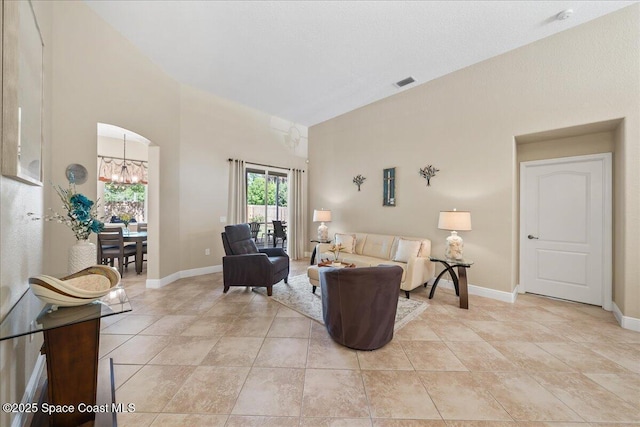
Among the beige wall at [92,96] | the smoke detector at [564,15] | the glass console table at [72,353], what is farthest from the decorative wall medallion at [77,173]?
the smoke detector at [564,15]

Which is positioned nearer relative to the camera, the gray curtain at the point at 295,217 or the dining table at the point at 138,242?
the dining table at the point at 138,242

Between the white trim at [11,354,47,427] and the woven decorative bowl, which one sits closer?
the woven decorative bowl

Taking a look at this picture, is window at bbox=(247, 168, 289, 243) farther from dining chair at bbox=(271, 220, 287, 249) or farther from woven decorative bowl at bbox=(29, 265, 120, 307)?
woven decorative bowl at bbox=(29, 265, 120, 307)

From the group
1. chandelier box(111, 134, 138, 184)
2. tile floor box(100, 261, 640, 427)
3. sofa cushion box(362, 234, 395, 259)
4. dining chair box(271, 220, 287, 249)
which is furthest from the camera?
dining chair box(271, 220, 287, 249)

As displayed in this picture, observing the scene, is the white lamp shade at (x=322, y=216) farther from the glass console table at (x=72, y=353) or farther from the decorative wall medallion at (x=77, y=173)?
the glass console table at (x=72, y=353)

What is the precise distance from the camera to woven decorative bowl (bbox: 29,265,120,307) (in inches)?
46.6

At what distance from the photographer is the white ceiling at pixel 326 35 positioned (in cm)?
268

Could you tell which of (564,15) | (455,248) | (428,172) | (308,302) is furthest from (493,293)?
(564,15)

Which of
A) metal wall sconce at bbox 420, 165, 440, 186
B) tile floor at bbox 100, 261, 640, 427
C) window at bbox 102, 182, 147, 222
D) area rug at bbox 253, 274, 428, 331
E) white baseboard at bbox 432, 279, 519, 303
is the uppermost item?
metal wall sconce at bbox 420, 165, 440, 186

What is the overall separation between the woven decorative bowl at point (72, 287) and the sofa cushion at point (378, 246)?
151 inches

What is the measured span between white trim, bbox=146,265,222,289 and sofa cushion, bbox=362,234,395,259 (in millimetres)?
3184

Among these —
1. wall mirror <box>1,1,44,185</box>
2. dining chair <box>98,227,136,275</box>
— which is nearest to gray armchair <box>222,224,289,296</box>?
wall mirror <box>1,1,44,185</box>

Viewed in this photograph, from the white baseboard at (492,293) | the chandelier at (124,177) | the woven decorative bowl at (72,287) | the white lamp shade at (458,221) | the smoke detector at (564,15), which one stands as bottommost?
the white baseboard at (492,293)

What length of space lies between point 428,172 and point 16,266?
493 cm
